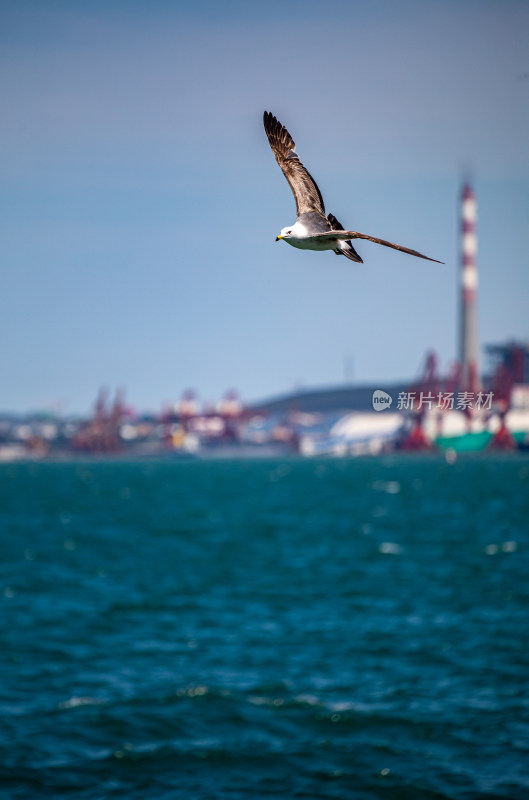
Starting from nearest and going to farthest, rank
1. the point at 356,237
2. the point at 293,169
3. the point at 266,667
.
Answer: the point at 356,237 < the point at 293,169 < the point at 266,667

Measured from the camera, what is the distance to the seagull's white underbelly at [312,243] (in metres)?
7.17

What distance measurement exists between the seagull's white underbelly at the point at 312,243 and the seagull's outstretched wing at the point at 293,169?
1.98 ft

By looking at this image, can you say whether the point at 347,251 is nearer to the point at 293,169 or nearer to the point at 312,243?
the point at 312,243

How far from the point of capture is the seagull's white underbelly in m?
7.17

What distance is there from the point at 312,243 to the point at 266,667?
1244 inches

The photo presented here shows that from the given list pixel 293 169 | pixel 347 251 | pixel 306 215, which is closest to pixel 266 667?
pixel 293 169

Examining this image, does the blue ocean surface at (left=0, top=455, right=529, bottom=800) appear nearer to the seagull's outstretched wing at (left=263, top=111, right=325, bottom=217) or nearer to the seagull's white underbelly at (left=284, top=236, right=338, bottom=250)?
the seagull's outstretched wing at (left=263, top=111, right=325, bottom=217)

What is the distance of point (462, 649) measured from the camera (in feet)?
130

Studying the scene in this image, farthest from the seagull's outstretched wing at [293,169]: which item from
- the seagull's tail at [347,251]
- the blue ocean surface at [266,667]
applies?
the blue ocean surface at [266,667]

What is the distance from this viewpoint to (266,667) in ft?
122

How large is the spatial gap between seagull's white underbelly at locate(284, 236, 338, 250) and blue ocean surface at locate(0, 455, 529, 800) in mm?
20323

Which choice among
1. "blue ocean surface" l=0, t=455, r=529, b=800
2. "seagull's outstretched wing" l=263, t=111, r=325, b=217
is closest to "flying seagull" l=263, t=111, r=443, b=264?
"seagull's outstretched wing" l=263, t=111, r=325, b=217

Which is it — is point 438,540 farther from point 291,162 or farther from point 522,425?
point 522,425

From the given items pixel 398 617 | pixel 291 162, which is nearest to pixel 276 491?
pixel 398 617
